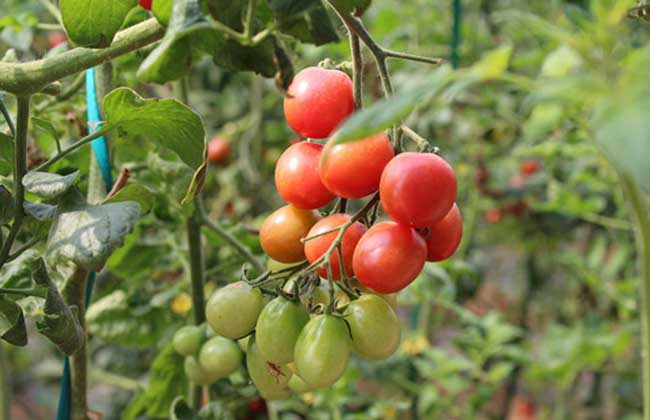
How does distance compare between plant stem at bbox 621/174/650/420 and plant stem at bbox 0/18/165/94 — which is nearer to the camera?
plant stem at bbox 621/174/650/420

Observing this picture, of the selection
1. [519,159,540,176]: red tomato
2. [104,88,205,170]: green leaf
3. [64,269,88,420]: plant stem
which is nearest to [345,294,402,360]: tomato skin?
[104,88,205,170]: green leaf

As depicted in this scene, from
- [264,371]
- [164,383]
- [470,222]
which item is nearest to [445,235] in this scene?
[264,371]

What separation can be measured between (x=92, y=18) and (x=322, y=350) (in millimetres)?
245

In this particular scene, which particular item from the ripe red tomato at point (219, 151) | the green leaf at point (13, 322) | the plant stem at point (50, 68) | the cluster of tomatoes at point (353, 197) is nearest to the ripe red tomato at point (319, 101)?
the cluster of tomatoes at point (353, 197)

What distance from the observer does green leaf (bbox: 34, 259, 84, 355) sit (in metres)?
0.49

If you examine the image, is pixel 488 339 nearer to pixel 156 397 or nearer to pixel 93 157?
pixel 156 397

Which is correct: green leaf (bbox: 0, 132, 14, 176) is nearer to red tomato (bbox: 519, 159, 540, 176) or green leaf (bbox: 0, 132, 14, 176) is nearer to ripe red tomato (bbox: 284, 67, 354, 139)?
ripe red tomato (bbox: 284, 67, 354, 139)

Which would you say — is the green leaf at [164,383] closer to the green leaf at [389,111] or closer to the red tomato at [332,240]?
the red tomato at [332,240]

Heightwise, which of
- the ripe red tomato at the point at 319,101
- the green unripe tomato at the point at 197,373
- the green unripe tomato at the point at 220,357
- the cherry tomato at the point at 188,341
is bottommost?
the green unripe tomato at the point at 197,373

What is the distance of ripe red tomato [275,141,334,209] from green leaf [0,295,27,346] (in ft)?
0.64

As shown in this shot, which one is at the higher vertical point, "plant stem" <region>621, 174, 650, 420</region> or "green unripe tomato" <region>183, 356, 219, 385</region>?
"plant stem" <region>621, 174, 650, 420</region>

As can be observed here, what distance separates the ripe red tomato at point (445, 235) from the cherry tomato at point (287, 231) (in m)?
0.08

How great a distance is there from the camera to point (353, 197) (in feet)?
1.50

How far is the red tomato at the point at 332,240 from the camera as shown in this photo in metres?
0.48
